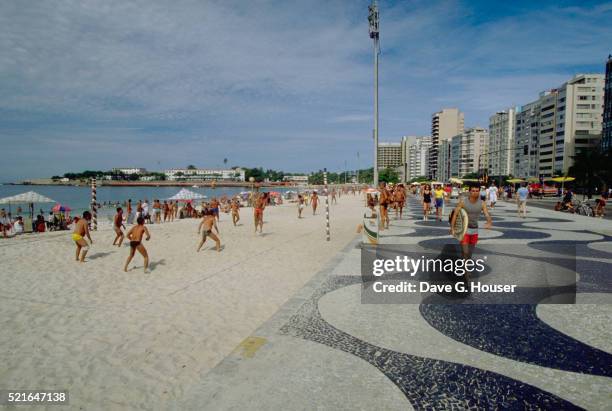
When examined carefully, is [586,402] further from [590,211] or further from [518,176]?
[518,176]

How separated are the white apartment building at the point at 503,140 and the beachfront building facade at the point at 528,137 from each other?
606 centimetres

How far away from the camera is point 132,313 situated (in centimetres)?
595

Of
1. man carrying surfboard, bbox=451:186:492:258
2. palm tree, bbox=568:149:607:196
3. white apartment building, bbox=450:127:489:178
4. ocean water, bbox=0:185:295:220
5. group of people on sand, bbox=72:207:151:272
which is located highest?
white apartment building, bbox=450:127:489:178

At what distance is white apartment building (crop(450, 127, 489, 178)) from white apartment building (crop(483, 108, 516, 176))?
6.90m

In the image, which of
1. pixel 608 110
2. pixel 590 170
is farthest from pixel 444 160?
pixel 590 170

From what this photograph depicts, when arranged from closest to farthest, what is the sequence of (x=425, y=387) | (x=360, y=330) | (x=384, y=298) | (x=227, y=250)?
(x=425, y=387) → (x=360, y=330) → (x=384, y=298) → (x=227, y=250)

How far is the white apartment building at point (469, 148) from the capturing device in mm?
147000

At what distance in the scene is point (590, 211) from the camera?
2109 centimetres

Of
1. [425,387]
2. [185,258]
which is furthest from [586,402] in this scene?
[185,258]

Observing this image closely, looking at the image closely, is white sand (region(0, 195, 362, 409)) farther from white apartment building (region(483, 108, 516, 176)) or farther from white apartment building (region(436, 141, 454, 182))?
white apartment building (region(436, 141, 454, 182))

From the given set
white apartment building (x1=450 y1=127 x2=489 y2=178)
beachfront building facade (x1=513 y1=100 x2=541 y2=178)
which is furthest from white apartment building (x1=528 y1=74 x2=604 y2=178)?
white apartment building (x1=450 y1=127 x2=489 y2=178)

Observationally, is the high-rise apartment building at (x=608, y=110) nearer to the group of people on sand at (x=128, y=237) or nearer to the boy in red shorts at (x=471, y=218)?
the boy in red shorts at (x=471, y=218)

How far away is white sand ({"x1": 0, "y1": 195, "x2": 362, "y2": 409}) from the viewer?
152 inches

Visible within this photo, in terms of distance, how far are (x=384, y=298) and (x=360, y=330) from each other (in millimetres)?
1515
